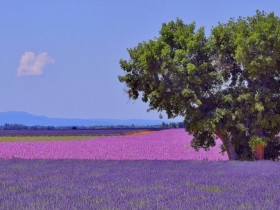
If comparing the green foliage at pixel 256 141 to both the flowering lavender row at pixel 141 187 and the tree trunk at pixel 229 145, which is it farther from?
the flowering lavender row at pixel 141 187

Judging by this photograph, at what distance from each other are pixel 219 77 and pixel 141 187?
895 centimetres

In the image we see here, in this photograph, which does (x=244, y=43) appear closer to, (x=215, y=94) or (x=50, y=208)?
(x=215, y=94)

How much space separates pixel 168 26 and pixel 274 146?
5.29 metres

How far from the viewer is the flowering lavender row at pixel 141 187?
24.8ft

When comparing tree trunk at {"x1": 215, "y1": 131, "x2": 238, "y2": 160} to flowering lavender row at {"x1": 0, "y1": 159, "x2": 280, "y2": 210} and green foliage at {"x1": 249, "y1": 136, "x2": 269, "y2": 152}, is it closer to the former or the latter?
green foliage at {"x1": 249, "y1": 136, "x2": 269, "y2": 152}

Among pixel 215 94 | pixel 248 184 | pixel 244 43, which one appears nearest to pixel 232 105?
pixel 215 94

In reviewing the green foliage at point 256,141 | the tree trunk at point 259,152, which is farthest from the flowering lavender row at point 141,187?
the tree trunk at point 259,152

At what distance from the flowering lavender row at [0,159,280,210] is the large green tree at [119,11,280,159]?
3527 mm

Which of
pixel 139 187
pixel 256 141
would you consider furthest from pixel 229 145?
pixel 139 187

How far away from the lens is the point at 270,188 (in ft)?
30.8

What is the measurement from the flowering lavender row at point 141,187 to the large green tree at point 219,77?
11.6ft

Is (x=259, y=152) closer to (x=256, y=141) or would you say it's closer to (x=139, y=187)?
(x=256, y=141)

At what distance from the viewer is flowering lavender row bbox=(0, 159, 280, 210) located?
7566 millimetres

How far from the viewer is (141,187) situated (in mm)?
9781
